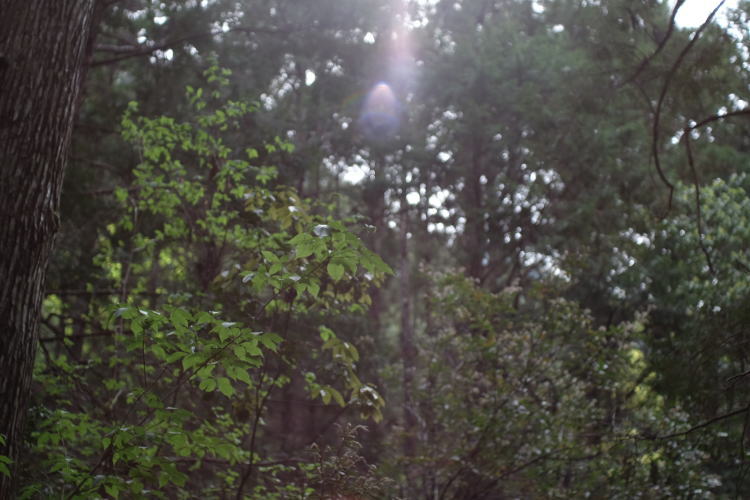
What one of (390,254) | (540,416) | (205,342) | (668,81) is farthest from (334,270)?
(390,254)

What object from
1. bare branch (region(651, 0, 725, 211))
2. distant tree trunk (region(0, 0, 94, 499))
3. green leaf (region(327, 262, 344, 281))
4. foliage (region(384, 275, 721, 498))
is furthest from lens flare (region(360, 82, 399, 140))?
green leaf (region(327, 262, 344, 281))

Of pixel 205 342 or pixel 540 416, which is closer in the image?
pixel 205 342

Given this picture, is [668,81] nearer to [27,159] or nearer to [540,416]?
[27,159]

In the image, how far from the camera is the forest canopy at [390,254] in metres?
3.59

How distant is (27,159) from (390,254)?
1676 cm

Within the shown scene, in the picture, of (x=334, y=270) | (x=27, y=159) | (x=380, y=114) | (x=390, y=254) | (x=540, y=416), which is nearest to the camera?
(x=27, y=159)

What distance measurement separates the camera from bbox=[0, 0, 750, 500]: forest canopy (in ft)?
11.8

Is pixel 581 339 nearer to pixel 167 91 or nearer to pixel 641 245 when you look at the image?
pixel 641 245

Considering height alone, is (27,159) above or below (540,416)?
above

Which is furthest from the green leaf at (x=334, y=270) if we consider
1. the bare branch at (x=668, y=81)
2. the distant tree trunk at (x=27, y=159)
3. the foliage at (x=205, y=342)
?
the bare branch at (x=668, y=81)

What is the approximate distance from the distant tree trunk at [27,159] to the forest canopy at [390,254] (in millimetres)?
19

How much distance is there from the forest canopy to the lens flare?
6 cm

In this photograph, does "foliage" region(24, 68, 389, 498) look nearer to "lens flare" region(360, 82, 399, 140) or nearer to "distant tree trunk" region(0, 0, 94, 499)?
"distant tree trunk" region(0, 0, 94, 499)

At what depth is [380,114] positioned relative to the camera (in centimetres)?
1628
